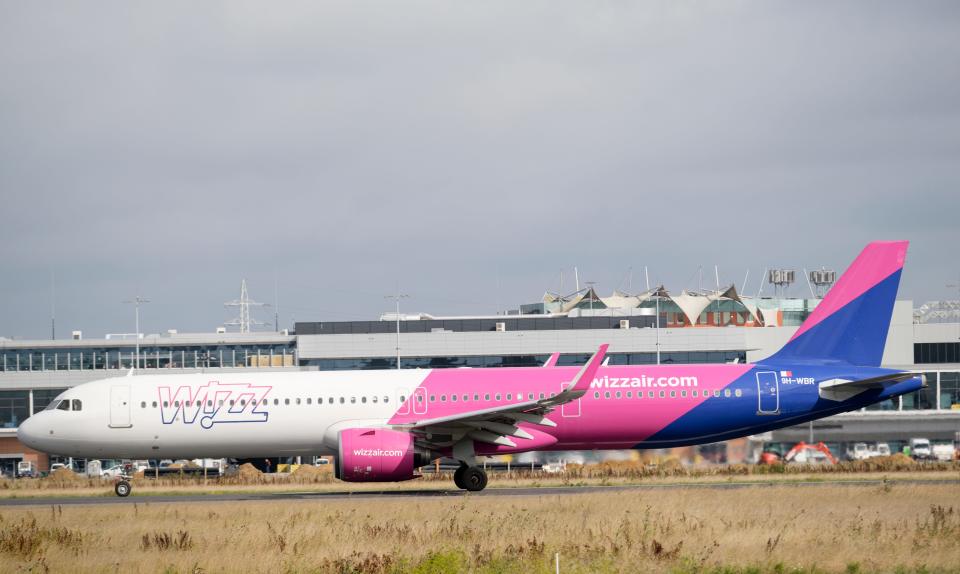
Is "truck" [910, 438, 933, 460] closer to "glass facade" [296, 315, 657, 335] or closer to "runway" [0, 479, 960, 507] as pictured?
"runway" [0, 479, 960, 507]

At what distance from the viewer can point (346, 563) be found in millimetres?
18469

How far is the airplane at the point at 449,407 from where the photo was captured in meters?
32.8

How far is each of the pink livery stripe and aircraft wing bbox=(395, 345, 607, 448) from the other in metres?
8.92

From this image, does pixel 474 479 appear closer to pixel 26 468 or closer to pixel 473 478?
pixel 473 478

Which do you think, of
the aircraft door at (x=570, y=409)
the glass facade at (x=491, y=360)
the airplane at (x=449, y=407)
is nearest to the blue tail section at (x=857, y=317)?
the airplane at (x=449, y=407)

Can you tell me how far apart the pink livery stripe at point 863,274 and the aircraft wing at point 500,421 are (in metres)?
8.92

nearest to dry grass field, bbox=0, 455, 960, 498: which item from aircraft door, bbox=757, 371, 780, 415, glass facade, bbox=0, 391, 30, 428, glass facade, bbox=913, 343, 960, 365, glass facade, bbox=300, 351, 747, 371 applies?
aircraft door, bbox=757, 371, 780, 415

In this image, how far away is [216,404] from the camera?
3325 centimetres

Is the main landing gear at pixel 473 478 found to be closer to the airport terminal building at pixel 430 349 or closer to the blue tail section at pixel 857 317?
the blue tail section at pixel 857 317

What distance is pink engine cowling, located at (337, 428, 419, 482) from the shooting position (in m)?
30.6

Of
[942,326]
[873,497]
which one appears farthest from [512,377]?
[942,326]

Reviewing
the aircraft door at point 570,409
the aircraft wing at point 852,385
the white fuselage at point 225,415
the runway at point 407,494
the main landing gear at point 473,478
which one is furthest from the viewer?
the aircraft wing at point 852,385

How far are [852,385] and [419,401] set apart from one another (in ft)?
42.3

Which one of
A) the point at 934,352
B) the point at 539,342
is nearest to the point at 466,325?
the point at 539,342
